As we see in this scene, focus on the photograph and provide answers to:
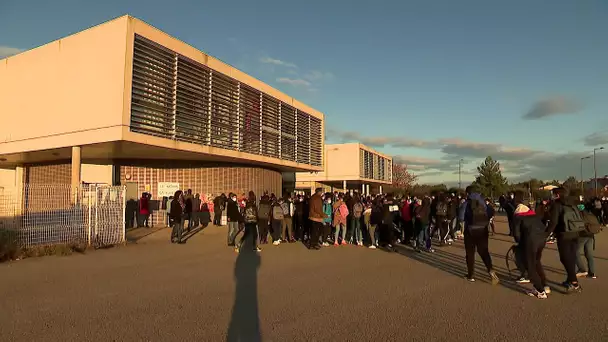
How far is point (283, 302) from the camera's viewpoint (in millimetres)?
6270

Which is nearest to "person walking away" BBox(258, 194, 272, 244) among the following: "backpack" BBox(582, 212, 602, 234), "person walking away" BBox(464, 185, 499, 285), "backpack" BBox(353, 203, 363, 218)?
"backpack" BBox(353, 203, 363, 218)

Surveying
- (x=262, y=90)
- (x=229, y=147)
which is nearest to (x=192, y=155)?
(x=229, y=147)

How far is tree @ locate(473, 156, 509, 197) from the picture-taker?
1992 inches

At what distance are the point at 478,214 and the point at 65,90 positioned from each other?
54.8 feet

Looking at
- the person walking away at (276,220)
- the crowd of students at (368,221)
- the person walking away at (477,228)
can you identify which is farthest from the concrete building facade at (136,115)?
the person walking away at (477,228)

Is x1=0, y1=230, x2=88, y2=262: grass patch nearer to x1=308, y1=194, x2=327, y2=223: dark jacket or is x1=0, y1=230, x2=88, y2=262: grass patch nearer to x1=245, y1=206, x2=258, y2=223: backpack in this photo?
x1=245, y1=206, x2=258, y2=223: backpack

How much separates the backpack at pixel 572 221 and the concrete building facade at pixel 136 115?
1365 cm

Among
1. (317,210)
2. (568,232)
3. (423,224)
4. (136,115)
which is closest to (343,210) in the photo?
(317,210)

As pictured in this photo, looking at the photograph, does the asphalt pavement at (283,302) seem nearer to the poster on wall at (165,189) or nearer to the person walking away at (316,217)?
the person walking away at (316,217)

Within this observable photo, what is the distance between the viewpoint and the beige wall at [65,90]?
50.7ft

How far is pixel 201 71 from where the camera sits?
18844 millimetres

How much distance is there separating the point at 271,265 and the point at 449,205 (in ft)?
23.2

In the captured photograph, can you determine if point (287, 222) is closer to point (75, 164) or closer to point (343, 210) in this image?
point (343, 210)

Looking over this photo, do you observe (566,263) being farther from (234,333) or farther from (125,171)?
(125,171)
